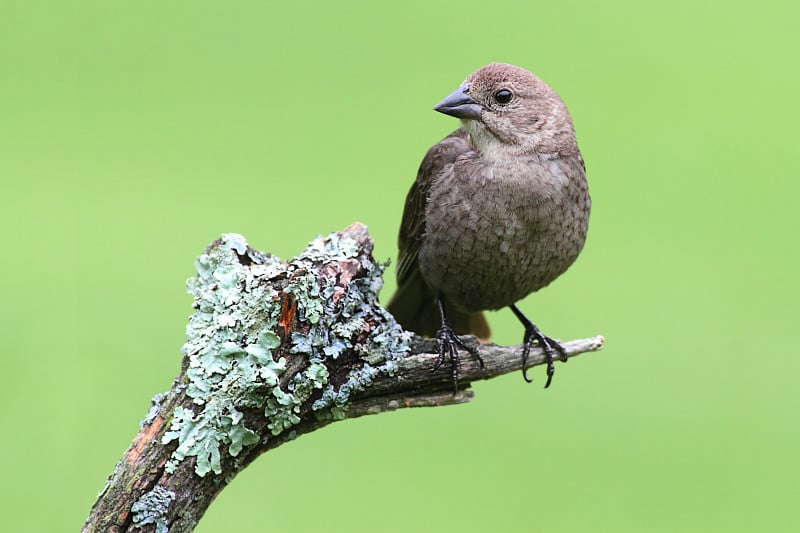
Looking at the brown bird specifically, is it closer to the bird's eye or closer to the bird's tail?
the bird's eye

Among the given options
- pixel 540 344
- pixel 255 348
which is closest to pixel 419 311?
pixel 540 344

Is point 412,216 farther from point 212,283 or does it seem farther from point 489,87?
point 212,283

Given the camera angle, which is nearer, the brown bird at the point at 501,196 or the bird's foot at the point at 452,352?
the bird's foot at the point at 452,352

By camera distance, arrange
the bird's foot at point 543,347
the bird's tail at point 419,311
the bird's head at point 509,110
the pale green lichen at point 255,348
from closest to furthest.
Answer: the pale green lichen at point 255,348, the bird's foot at point 543,347, the bird's head at point 509,110, the bird's tail at point 419,311

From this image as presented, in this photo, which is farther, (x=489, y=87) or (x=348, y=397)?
(x=489, y=87)

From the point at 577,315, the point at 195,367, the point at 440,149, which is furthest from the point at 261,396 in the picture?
the point at 577,315

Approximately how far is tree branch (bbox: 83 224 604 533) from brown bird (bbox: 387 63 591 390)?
0.87m

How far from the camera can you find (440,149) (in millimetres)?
4301

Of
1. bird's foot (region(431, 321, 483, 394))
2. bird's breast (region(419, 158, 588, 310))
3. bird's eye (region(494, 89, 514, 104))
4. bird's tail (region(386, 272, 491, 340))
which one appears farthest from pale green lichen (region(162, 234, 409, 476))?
bird's tail (region(386, 272, 491, 340))

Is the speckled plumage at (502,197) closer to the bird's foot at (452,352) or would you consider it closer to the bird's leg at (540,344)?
the bird's leg at (540,344)

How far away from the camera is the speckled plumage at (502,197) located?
4020 millimetres

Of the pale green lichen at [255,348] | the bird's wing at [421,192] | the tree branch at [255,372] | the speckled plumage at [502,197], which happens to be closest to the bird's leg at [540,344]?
the speckled plumage at [502,197]

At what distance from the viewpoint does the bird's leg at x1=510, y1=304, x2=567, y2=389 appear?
379 cm

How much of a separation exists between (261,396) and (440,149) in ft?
6.11
